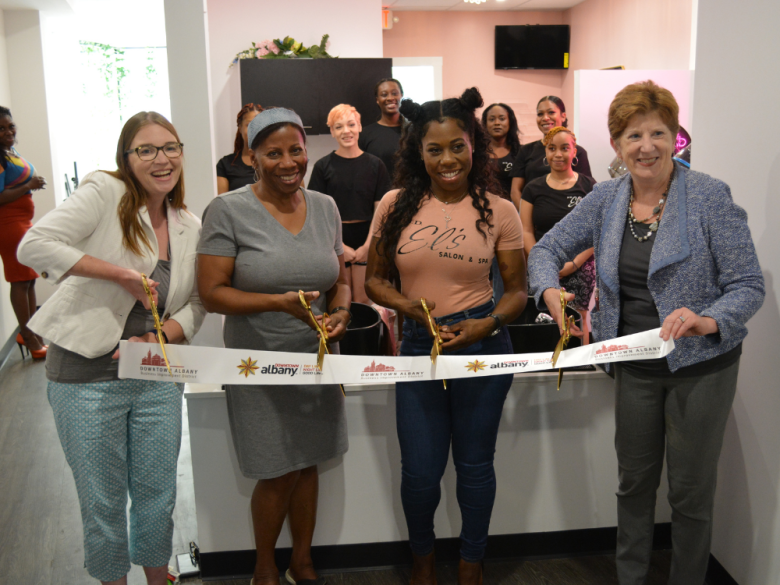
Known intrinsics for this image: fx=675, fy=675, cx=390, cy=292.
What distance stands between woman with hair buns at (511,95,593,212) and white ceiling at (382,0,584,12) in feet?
17.8

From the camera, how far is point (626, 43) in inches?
333

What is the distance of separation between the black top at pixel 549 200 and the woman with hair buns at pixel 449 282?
1.52 m

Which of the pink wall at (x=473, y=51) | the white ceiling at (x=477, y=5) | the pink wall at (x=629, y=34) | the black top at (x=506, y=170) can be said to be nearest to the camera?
the black top at (x=506, y=170)

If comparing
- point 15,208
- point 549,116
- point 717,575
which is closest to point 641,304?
point 717,575

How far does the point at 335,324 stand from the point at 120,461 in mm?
737

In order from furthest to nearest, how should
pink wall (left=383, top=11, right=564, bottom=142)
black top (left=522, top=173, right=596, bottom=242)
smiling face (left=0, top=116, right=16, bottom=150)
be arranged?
pink wall (left=383, top=11, right=564, bottom=142) → smiling face (left=0, top=116, right=16, bottom=150) → black top (left=522, top=173, right=596, bottom=242)

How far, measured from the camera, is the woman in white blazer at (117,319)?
1.84m

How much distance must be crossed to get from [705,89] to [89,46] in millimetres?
9505

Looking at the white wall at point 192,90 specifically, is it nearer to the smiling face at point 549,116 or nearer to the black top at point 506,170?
the black top at point 506,170

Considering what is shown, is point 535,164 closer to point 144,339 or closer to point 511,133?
point 511,133

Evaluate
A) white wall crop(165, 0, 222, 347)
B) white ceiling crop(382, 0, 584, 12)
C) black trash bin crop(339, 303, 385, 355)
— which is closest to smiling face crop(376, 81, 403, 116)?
white wall crop(165, 0, 222, 347)

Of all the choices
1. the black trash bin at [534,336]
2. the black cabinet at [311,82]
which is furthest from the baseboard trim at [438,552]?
the black cabinet at [311,82]

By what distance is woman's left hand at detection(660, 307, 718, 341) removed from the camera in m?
1.77

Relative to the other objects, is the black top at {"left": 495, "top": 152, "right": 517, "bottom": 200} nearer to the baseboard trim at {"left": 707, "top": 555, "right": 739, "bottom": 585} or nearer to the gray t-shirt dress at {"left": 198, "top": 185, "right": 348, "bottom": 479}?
the gray t-shirt dress at {"left": 198, "top": 185, "right": 348, "bottom": 479}
